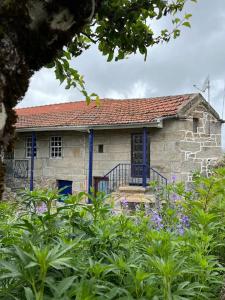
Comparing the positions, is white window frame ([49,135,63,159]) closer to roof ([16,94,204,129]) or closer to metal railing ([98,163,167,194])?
roof ([16,94,204,129])

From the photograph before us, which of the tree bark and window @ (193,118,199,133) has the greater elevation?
window @ (193,118,199,133)

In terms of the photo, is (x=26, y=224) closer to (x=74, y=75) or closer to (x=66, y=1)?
(x=66, y=1)

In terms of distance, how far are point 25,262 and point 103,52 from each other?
255cm

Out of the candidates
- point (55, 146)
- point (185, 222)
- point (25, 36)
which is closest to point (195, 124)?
point (55, 146)

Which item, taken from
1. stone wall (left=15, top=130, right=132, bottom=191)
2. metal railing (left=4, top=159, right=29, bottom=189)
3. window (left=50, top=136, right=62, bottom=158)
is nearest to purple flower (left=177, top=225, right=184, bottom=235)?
stone wall (left=15, top=130, right=132, bottom=191)

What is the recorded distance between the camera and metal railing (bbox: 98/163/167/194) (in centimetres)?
2031

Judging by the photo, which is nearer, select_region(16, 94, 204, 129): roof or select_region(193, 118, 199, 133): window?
select_region(16, 94, 204, 129): roof

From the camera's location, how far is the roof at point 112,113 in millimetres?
20094

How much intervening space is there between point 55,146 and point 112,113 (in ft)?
12.7

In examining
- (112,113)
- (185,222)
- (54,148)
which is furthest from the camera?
(54,148)

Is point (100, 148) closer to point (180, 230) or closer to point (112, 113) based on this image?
point (112, 113)

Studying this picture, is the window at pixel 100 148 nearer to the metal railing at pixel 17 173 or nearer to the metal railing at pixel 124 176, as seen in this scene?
the metal railing at pixel 124 176

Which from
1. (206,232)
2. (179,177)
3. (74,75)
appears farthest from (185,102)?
(206,232)

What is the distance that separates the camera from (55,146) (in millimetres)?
23938
